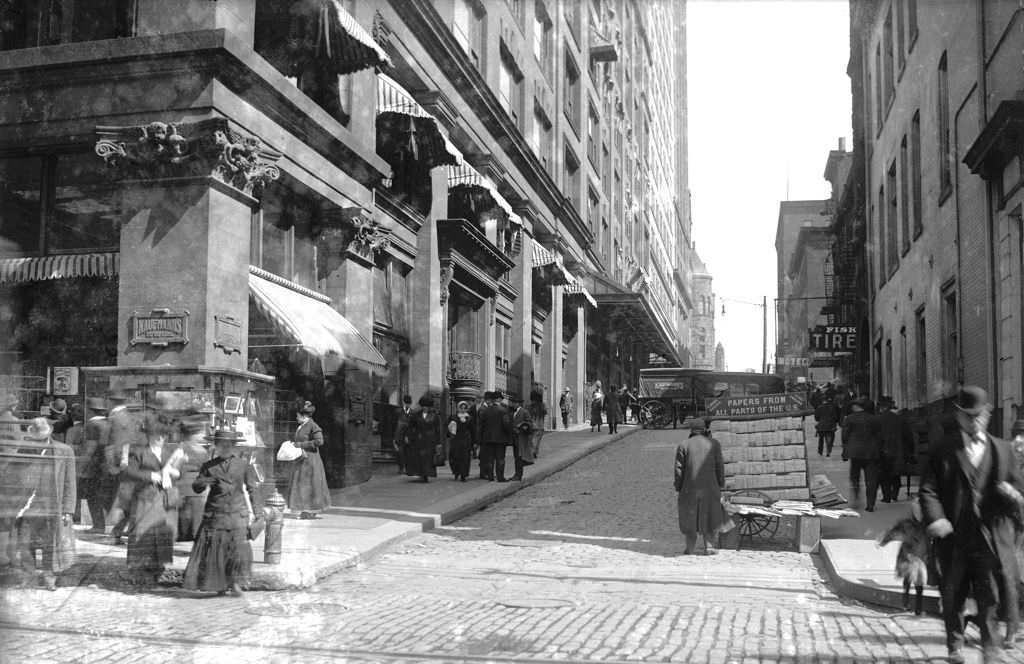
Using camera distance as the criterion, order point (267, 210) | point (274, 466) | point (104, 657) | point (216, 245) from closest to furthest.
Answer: point (104, 657) < point (216, 245) < point (274, 466) < point (267, 210)

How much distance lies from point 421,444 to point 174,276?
673 cm

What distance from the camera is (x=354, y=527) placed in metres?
12.9

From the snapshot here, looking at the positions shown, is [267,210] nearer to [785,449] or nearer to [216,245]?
[216,245]

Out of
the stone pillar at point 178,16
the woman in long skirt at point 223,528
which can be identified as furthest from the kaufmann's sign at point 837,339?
the woman in long skirt at point 223,528

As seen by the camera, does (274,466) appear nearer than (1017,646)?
No

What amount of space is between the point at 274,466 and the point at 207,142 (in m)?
4.76

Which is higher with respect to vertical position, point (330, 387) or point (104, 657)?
point (330, 387)

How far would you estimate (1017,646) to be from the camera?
6.98 m

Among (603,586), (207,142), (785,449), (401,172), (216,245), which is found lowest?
(603,586)

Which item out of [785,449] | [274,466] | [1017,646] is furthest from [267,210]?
[1017,646]

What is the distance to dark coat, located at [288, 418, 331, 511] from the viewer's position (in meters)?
13.7

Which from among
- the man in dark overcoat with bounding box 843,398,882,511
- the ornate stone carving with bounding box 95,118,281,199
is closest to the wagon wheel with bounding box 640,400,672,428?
the man in dark overcoat with bounding box 843,398,882,511

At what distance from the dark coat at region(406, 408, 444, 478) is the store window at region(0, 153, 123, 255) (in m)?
6.83

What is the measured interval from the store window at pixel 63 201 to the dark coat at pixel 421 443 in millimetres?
6830
